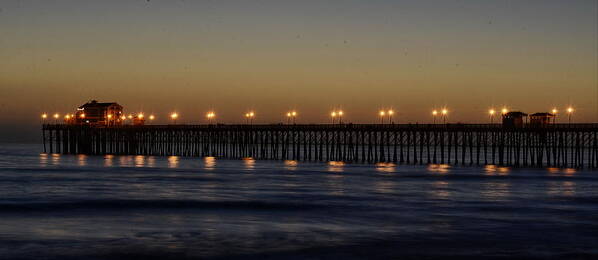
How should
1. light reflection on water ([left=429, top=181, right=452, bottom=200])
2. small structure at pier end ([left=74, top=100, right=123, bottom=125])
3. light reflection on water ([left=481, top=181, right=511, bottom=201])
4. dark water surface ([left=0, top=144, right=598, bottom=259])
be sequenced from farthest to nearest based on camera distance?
small structure at pier end ([left=74, top=100, right=123, bottom=125]), light reflection on water ([left=429, top=181, right=452, bottom=200]), light reflection on water ([left=481, top=181, right=511, bottom=201]), dark water surface ([left=0, top=144, right=598, bottom=259])

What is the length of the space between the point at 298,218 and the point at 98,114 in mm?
73323

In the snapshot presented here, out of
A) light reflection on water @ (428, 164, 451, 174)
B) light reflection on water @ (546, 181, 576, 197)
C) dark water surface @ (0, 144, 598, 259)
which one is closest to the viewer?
dark water surface @ (0, 144, 598, 259)

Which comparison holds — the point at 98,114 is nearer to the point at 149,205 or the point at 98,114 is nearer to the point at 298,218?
the point at 149,205

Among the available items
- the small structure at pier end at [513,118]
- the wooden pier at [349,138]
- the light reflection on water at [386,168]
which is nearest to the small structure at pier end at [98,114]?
the wooden pier at [349,138]

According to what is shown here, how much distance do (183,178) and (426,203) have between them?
19947 millimetres

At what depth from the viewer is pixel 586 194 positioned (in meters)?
36.9

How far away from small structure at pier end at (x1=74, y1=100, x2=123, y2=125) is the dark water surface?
162ft

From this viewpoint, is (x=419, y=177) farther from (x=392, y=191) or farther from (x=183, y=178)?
(x=183, y=178)

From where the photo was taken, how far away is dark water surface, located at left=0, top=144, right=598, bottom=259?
20.7m

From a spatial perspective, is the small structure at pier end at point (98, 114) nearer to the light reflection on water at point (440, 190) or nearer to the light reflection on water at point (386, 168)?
the light reflection on water at point (386, 168)

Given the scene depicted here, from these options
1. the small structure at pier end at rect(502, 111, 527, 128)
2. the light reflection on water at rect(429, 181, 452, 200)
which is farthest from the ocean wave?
the small structure at pier end at rect(502, 111, 527, 128)

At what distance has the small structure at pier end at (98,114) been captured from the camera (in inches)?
3770

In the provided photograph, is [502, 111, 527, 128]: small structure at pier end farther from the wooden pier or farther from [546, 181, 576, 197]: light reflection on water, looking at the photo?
[546, 181, 576, 197]: light reflection on water

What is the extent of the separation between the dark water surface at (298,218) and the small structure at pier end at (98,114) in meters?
49.4
